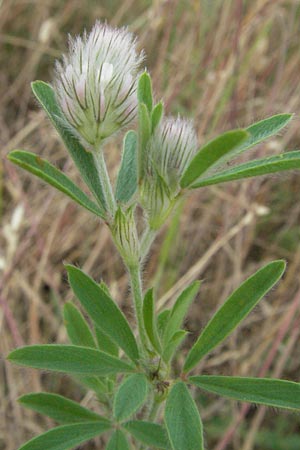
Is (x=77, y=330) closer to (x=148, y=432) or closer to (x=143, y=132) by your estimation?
(x=148, y=432)

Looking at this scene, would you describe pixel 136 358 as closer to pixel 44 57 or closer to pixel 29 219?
pixel 29 219

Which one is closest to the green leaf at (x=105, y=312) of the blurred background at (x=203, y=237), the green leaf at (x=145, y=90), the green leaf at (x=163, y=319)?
the green leaf at (x=163, y=319)

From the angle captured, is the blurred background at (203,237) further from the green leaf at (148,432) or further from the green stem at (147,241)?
the green stem at (147,241)

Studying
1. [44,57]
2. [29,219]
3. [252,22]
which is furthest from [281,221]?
[44,57]

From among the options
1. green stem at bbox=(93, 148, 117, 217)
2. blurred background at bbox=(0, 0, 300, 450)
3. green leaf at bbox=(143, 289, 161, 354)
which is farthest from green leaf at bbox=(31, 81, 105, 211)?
blurred background at bbox=(0, 0, 300, 450)

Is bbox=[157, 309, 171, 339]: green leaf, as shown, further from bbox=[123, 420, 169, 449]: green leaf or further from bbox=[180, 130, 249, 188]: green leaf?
bbox=[180, 130, 249, 188]: green leaf
